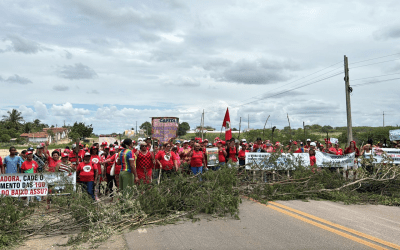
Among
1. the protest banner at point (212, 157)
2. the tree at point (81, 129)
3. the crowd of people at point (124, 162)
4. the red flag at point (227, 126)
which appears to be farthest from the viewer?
the tree at point (81, 129)

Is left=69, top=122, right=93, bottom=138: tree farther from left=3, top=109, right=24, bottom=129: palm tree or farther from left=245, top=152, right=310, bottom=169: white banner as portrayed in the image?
left=245, top=152, right=310, bottom=169: white banner

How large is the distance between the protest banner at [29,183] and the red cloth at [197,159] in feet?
13.9

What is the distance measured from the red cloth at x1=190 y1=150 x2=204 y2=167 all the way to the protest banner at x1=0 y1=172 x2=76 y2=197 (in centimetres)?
424

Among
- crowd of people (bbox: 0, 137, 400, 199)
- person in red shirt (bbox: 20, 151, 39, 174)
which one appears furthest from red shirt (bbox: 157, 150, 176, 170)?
person in red shirt (bbox: 20, 151, 39, 174)

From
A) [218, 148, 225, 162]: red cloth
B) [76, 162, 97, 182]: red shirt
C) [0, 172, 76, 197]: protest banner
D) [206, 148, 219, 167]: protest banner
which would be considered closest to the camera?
[0, 172, 76, 197]: protest banner

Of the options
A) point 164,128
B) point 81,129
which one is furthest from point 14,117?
point 164,128

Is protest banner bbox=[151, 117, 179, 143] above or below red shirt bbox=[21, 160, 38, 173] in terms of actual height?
above

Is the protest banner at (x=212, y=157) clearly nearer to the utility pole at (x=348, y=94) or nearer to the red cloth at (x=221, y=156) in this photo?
the red cloth at (x=221, y=156)

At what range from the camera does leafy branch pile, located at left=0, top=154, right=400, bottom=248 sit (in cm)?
692

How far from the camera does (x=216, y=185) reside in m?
9.04

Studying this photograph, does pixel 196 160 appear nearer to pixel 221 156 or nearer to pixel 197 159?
pixel 197 159

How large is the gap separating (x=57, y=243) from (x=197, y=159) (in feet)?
20.4

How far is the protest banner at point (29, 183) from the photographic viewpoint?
895 centimetres

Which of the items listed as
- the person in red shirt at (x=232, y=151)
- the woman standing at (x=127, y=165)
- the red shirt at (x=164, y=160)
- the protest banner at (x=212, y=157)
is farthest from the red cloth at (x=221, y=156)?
the woman standing at (x=127, y=165)
